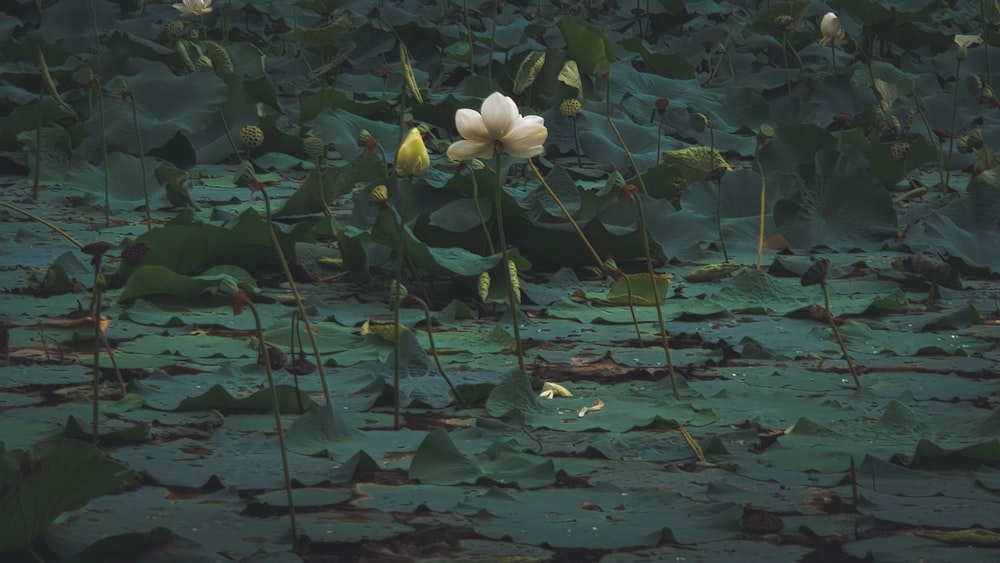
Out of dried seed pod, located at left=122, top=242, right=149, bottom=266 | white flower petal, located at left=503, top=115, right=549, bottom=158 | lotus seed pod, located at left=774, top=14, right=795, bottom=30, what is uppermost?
white flower petal, located at left=503, top=115, right=549, bottom=158

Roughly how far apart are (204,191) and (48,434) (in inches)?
79.4

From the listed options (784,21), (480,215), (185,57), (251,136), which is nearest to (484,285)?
(480,215)

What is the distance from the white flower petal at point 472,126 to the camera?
6.97 feet

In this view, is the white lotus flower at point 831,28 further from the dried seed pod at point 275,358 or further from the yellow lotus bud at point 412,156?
the dried seed pod at point 275,358

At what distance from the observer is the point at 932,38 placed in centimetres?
594

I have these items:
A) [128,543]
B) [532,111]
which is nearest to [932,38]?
[532,111]

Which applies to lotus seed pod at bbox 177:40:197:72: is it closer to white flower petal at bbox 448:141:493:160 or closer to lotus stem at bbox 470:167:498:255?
lotus stem at bbox 470:167:498:255

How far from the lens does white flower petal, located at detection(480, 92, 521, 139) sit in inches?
82.7

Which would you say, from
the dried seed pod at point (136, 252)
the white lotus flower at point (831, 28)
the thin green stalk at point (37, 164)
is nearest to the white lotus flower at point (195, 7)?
the thin green stalk at point (37, 164)

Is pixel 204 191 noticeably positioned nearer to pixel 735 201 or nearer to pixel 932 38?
pixel 735 201

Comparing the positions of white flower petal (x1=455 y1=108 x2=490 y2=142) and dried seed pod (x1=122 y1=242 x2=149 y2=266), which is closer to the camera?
dried seed pod (x1=122 y1=242 x2=149 y2=266)

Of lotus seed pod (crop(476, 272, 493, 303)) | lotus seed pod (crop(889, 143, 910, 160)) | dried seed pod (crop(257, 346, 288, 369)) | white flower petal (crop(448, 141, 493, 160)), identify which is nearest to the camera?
dried seed pod (crop(257, 346, 288, 369))

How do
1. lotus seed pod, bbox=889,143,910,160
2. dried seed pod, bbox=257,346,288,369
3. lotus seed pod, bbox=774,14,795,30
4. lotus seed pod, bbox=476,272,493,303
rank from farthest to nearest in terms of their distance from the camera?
lotus seed pod, bbox=774,14,795,30
lotus seed pod, bbox=889,143,910,160
lotus seed pod, bbox=476,272,493,303
dried seed pod, bbox=257,346,288,369

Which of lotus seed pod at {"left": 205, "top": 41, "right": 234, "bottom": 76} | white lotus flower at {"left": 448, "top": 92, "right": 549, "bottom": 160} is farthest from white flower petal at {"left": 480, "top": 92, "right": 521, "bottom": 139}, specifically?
lotus seed pod at {"left": 205, "top": 41, "right": 234, "bottom": 76}
